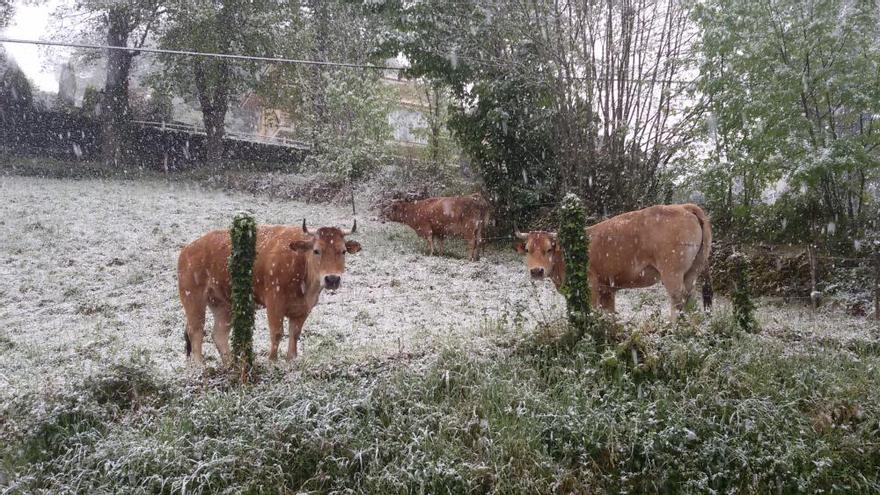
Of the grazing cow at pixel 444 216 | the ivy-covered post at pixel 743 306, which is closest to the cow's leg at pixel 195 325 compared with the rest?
the ivy-covered post at pixel 743 306

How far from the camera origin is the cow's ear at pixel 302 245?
547cm

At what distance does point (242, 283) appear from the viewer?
18.2 feet

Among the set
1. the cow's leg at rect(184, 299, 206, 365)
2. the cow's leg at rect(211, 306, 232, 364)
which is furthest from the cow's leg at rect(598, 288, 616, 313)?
the cow's leg at rect(184, 299, 206, 365)

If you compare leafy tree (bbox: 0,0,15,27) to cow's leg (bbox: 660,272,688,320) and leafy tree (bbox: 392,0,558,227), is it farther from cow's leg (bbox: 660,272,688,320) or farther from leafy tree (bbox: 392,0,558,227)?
cow's leg (bbox: 660,272,688,320)

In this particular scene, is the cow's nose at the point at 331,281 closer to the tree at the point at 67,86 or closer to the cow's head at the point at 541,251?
the cow's head at the point at 541,251

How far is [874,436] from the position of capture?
15.2 ft

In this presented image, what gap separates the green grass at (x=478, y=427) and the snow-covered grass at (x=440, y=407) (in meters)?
0.02

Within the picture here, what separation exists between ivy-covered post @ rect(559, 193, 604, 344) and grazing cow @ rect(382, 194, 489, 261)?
493 centimetres

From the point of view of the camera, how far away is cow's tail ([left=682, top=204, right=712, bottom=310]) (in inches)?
269

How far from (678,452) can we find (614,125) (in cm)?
659

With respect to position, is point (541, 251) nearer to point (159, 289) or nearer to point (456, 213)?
point (159, 289)

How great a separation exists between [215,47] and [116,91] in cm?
173

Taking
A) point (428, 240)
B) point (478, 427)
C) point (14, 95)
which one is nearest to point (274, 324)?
point (478, 427)

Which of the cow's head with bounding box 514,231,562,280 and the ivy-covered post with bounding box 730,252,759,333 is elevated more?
the cow's head with bounding box 514,231,562,280
